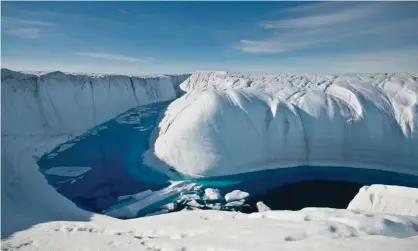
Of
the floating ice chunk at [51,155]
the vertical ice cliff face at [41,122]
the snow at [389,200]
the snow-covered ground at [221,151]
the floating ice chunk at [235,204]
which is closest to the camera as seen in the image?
the snow-covered ground at [221,151]

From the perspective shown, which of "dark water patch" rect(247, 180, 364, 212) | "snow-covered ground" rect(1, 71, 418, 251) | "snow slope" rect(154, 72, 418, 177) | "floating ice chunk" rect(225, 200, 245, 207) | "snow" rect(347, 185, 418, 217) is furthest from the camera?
"snow slope" rect(154, 72, 418, 177)

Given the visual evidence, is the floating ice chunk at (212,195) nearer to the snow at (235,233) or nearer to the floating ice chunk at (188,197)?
the floating ice chunk at (188,197)

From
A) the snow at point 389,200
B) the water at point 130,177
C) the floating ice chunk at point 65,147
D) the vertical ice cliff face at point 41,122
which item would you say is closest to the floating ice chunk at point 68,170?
the water at point 130,177

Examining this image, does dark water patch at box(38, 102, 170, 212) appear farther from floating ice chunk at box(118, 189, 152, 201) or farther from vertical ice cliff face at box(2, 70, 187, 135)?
vertical ice cliff face at box(2, 70, 187, 135)

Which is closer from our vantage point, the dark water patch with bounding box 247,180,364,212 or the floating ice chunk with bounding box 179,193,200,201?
the dark water patch with bounding box 247,180,364,212

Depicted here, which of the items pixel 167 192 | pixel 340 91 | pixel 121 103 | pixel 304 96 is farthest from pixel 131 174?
pixel 121 103

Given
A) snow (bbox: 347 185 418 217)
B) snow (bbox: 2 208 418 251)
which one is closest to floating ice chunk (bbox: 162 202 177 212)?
snow (bbox: 2 208 418 251)

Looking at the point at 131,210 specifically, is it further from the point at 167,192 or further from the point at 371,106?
the point at 371,106
